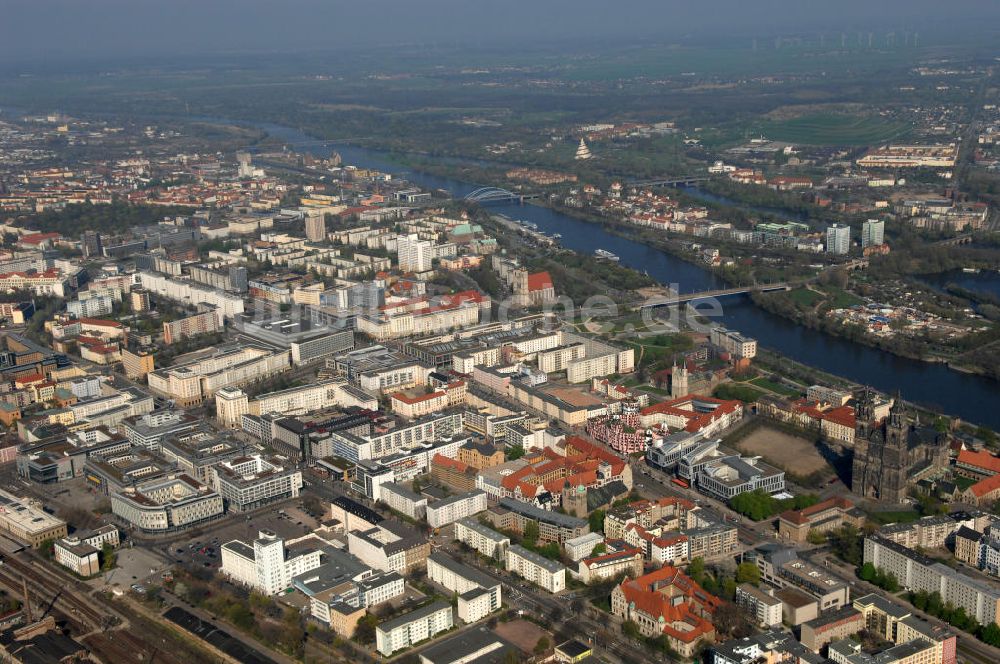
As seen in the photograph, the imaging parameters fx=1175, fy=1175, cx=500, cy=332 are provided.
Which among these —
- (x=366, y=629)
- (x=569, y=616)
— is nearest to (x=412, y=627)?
(x=366, y=629)

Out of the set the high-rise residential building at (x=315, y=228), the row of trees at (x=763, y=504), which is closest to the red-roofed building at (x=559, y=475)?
the row of trees at (x=763, y=504)

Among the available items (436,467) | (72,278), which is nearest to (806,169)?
(72,278)

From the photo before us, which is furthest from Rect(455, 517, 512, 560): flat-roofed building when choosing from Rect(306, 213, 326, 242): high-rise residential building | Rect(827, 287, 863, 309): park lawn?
Rect(306, 213, 326, 242): high-rise residential building

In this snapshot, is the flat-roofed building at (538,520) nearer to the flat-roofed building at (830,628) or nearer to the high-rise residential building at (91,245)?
the flat-roofed building at (830,628)

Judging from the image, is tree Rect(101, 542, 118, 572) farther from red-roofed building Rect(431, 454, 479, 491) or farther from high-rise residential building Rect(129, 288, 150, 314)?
high-rise residential building Rect(129, 288, 150, 314)

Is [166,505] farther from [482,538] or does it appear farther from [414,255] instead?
[414,255]

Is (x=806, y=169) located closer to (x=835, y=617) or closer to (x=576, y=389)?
(x=576, y=389)
